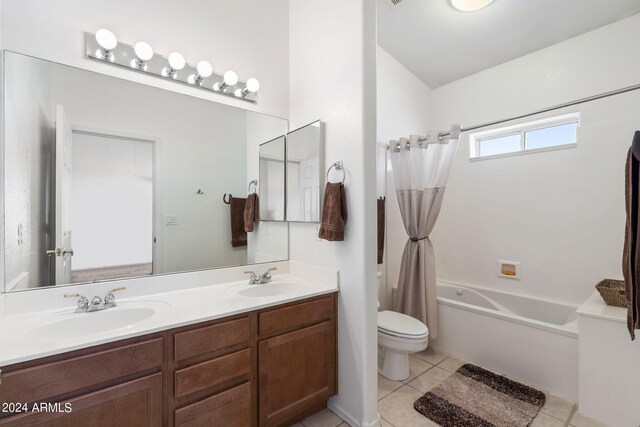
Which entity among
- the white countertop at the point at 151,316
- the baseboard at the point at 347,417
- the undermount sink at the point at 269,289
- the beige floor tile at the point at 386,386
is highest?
the white countertop at the point at 151,316

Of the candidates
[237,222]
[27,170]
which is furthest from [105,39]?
[237,222]

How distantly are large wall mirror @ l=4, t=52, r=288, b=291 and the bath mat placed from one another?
1655 millimetres

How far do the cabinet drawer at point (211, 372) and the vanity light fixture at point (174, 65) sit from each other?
165cm

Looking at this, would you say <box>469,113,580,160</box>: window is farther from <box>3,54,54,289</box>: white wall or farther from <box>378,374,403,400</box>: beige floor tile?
<box>3,54,54,289</box>: white wall

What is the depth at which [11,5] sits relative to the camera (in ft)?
4.15

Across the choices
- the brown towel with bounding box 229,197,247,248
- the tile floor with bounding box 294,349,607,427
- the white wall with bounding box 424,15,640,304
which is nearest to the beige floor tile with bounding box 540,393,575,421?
the tile floor with bounding box 294,349,607,427

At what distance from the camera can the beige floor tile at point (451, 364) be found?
2.27 meters

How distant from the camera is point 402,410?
5.86ft

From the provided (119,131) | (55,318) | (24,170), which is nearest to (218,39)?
(119,131)

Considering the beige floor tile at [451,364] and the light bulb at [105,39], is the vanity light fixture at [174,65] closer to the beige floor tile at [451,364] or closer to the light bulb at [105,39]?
the light bulb at [105,39]

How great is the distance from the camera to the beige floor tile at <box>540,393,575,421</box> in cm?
172

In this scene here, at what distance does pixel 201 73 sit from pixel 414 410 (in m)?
2.61

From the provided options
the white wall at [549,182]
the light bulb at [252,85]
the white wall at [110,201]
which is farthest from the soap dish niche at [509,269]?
the white wall at [110,201]

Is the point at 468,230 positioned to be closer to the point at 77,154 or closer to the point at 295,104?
the point at 295,104
